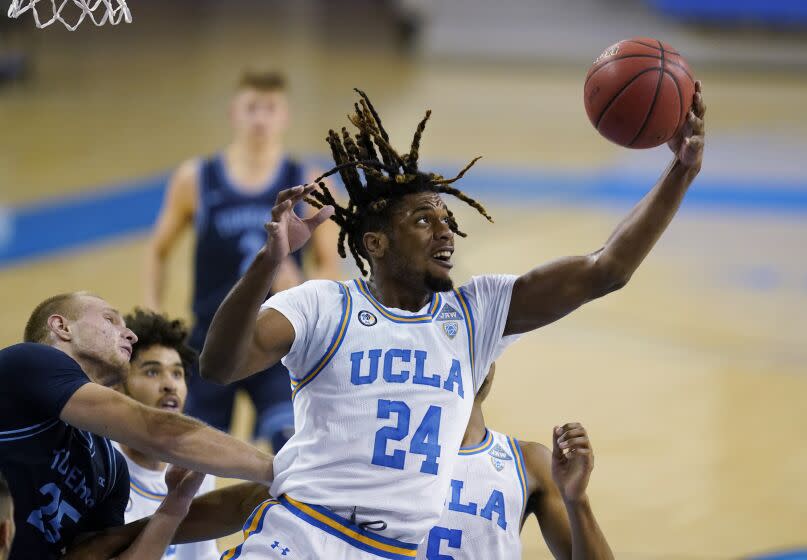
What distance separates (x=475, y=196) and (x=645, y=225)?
10154 millimetres

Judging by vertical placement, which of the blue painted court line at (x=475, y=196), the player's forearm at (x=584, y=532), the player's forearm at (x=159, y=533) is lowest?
the player's forearm at (x=159, y=533)

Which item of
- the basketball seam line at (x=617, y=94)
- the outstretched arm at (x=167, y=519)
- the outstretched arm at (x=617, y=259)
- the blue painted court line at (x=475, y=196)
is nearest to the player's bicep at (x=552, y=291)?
the outstretched arm at (x=617, y=259)

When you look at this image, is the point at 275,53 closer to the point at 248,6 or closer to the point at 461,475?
the point at 248,6

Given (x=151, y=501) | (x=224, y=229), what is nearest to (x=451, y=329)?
(x=151, y=501)

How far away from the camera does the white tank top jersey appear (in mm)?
4035

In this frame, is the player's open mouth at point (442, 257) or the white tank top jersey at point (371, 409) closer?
the white tank top jersey at point (371, 409)

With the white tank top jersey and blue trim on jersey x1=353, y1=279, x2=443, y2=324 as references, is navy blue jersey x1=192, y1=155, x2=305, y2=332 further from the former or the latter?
the white tank top jersey

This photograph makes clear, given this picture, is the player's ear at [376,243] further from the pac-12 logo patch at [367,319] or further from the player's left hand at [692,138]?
the player's left hand at [692,138]

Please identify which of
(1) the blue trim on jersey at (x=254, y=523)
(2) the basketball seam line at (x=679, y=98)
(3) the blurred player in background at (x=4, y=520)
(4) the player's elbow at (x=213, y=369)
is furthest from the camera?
(2) the basketball seam line at (x=679, y=98)

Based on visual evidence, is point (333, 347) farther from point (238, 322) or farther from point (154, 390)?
point (154, 390)

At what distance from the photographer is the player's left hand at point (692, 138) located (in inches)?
164

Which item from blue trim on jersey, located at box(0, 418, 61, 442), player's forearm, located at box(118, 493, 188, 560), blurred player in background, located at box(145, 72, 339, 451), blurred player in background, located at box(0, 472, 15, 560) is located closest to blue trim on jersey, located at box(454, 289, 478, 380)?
player's forearm, located at box(118, 493, 188, 560)

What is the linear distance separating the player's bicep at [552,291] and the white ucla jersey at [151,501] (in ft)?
4.86

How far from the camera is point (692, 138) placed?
164 inches
